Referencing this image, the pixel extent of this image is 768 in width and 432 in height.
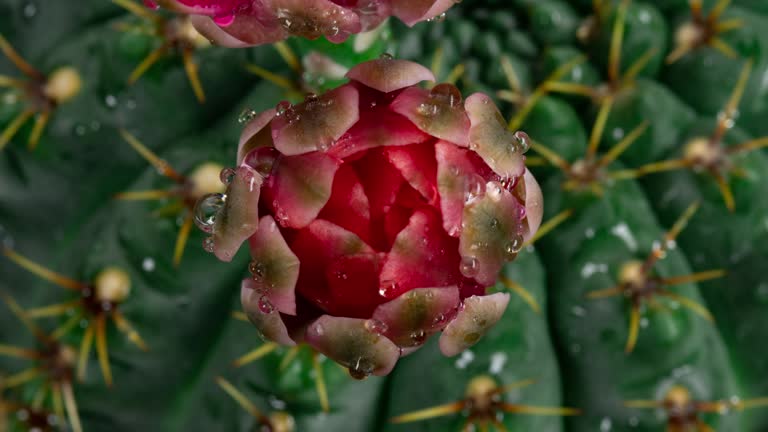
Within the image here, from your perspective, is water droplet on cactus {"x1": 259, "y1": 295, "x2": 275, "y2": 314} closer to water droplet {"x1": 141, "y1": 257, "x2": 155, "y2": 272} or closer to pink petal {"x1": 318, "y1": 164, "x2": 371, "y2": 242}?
pink petal {"x1": 318, "y1": 164, "x2": 371, "y2": 242}

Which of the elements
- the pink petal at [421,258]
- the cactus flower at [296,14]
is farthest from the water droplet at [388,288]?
the cactus flower at [296,14]

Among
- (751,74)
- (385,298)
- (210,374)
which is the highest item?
(385,298)

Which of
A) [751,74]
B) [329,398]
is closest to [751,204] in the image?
[751,74]

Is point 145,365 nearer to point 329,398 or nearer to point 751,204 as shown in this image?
point 329,398

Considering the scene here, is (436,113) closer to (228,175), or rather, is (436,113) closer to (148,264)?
(228,175)

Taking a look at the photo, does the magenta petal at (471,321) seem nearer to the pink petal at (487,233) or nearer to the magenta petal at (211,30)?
the pink petal at (487,233)

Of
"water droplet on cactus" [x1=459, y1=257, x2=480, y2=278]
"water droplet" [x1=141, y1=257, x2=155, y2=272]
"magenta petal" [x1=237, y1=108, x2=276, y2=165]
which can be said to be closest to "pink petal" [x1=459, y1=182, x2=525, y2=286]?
"water droplet on cactus" [x1=459, y1=257, x2=480, y2=278]

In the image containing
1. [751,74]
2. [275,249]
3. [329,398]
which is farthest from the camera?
[751,74]
